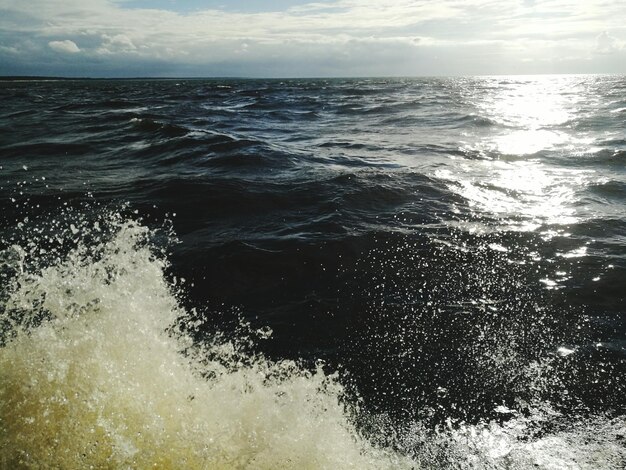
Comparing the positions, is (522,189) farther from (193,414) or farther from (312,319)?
(193,414)

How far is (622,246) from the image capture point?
19.5 feet

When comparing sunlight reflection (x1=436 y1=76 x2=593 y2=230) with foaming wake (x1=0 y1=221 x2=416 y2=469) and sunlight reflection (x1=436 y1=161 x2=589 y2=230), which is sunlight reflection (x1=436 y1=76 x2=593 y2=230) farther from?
foaming wake (x1=0 y1=221 x2=416 y2=469)

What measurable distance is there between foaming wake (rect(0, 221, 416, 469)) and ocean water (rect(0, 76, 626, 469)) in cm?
1

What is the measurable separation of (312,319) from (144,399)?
2.00 m

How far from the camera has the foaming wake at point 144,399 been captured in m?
2.46

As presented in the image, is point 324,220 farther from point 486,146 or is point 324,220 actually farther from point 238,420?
point 486,146

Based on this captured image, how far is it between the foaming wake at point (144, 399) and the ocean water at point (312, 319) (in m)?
0.01

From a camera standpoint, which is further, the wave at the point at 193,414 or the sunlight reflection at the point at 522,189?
the sunlight reflection at the point at 522,189

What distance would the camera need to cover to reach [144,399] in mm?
2795

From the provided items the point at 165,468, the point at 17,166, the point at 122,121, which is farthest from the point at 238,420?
the point at 122,121

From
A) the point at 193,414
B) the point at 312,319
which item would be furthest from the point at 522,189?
the point at 193,414

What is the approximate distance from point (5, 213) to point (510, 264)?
8.48 m

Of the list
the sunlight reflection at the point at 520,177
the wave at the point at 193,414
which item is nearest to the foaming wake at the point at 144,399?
the wave at the point at 193,414

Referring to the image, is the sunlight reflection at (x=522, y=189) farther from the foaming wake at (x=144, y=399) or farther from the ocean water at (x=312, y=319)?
the foaming wake at (x=144, y=399)
